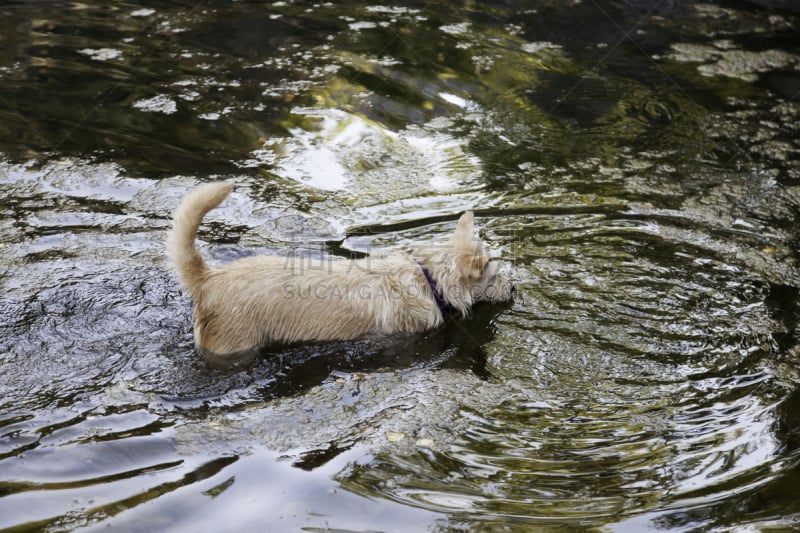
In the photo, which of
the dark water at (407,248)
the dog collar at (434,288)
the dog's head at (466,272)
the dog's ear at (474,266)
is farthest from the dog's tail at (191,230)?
the dog's ear at (474,266)

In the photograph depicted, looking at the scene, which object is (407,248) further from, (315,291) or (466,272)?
(315,291)

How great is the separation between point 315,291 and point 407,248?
1244mm

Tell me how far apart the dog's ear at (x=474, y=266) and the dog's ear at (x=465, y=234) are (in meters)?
0.11

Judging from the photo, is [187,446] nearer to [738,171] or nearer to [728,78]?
[738,171]

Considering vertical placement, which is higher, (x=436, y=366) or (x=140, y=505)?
(x=140, y=505)

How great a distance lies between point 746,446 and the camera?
11.9ft

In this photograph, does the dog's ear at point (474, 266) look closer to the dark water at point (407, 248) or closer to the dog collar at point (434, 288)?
the dog collar at point (434, 288)

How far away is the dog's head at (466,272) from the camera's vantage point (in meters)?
4.94

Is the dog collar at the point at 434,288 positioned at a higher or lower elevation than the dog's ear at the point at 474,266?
lower

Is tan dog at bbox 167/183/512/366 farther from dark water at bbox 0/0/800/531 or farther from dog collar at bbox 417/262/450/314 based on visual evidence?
dark water at bbox 0/0/800/531

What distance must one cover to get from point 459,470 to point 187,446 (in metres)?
1.31

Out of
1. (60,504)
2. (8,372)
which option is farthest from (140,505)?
(8,372)

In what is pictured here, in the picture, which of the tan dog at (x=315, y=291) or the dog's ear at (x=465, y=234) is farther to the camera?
the dog's ear at (x=465, y=234)

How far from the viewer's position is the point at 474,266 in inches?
194
